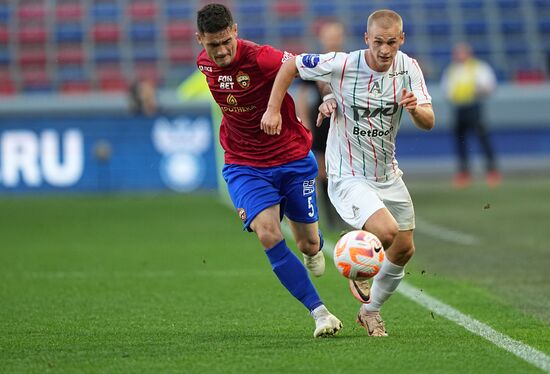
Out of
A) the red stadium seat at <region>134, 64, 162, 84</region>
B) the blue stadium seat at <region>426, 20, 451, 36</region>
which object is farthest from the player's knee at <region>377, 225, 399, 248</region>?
the blue stadium seat at <region>426, 20, 451, 36</region>

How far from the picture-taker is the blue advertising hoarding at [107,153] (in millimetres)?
20422

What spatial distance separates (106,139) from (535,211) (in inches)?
323

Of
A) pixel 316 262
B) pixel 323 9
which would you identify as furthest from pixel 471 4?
pixel 316 262

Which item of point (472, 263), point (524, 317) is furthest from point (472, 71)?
point (524, 317)

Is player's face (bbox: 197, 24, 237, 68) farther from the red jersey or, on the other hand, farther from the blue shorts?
the blue shorts

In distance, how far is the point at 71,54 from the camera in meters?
25.7

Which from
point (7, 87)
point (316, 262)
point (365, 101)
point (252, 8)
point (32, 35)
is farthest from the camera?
point (252, 8)

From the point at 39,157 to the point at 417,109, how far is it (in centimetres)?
1478

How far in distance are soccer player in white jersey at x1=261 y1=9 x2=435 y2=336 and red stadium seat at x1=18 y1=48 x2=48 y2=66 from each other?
63.3 feet

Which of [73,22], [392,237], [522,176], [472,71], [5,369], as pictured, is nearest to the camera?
[5,369]

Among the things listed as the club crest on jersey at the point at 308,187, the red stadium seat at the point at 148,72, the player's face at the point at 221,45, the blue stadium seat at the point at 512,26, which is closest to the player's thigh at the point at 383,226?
the club crest on jersey at the point at 308,187

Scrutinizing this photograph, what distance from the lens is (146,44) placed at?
2597 centimetres

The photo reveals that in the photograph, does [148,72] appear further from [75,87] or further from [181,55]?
[75,87]

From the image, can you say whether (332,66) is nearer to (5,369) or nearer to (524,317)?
(524,317)
